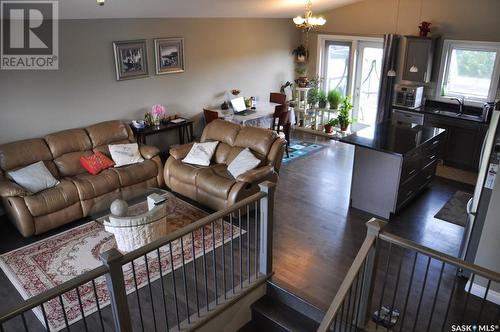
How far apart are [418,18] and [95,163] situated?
6018mm

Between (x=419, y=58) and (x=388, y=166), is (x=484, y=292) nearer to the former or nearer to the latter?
(x=388, y=166)

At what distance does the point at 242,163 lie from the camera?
17.1 ft

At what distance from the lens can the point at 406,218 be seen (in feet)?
16.6

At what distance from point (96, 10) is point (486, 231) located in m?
5.26

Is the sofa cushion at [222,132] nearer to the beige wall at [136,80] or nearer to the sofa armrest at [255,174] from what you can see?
the sofa armrest at [255,174]

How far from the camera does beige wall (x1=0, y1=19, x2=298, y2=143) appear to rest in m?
5.31

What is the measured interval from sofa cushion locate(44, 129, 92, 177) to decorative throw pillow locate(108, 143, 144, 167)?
345 millimetres

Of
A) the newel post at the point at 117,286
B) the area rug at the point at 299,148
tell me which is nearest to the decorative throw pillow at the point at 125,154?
the area rug at the point at 299,148

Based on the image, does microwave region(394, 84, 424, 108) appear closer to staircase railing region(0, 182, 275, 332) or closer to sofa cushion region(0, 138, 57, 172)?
staircase railing region(0, 182, 275, 332)

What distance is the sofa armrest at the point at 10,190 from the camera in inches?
177

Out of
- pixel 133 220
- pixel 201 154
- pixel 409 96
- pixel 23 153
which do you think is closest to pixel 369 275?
pixel 133 220

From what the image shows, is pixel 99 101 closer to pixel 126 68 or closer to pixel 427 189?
pixel 126 68

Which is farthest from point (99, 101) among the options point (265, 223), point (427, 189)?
point (427, 189)

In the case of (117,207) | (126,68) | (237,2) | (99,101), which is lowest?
(117,207)
